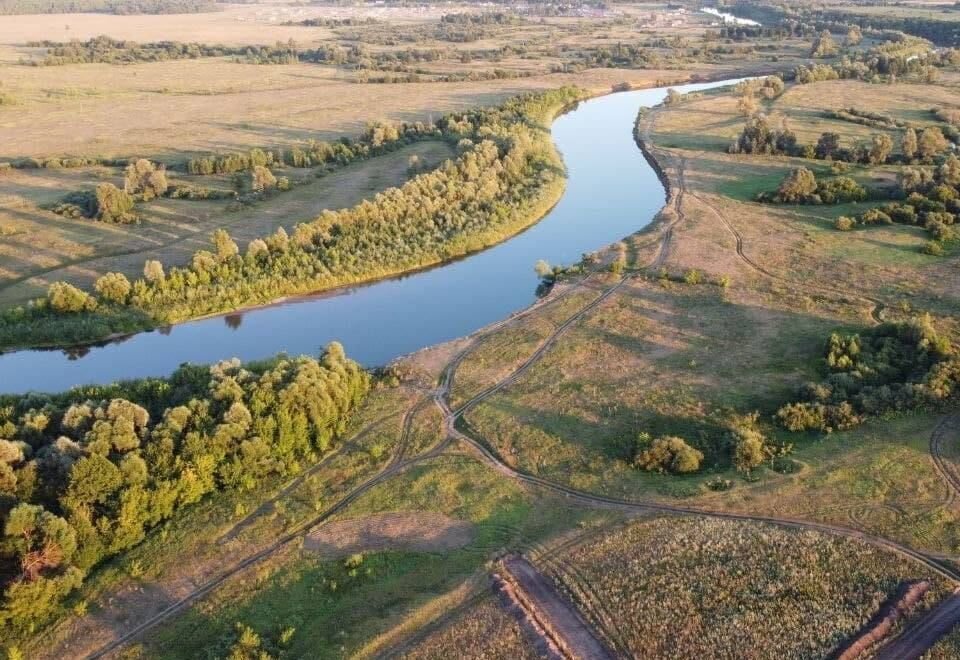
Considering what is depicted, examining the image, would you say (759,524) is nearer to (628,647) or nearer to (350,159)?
(628,647)

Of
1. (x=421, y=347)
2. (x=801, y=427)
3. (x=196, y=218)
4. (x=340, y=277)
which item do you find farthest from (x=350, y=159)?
(x=801, y=427)

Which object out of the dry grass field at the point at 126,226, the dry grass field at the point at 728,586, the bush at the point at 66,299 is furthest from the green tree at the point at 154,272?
the dry grass field at the point at 728,586

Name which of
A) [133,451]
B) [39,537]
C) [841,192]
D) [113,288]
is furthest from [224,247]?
[841,192]

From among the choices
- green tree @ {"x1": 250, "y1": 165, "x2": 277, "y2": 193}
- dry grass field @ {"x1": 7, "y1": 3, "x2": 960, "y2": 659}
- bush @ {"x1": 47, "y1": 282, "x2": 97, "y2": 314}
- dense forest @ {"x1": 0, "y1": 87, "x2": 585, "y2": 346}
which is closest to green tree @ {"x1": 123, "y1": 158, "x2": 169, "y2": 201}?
dry grass field @ {"x1": 7, "y1": 3, "x2": 960, "y2": 659}

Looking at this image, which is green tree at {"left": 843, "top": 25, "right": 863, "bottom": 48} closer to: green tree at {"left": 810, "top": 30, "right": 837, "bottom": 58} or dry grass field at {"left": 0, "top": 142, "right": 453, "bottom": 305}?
green tree at {"left": 810, "top": 30, "right": 837, "bottom": 58}

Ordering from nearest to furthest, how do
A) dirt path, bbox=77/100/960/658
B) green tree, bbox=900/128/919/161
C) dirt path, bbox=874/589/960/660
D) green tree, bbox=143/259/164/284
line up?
dirt path, bbox=874/589/960/660, dirt path, bbox=77/100/960/658, green tree, bbox=143/259/164/284, green tree, bbox=900/128/919/161
